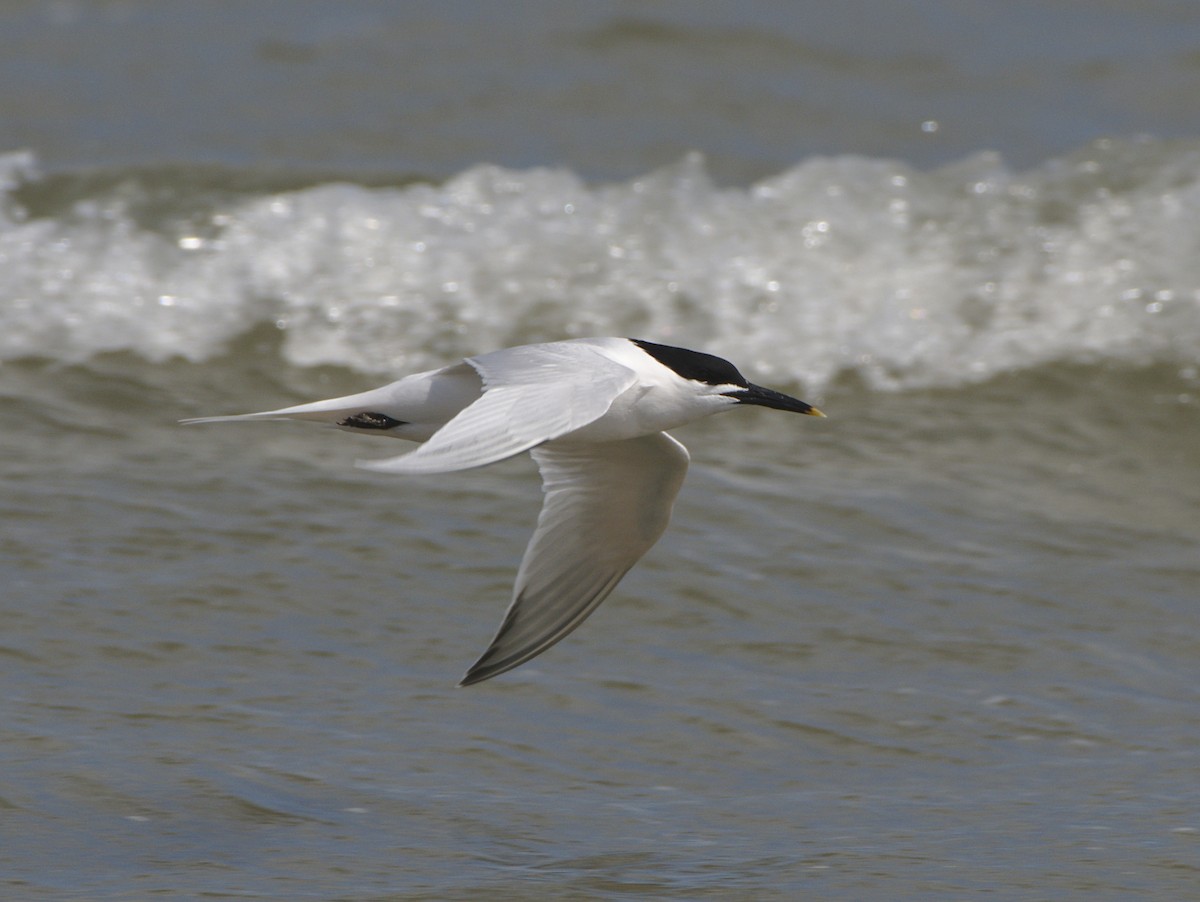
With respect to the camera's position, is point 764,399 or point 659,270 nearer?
point 764,399

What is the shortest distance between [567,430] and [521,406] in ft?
0.55

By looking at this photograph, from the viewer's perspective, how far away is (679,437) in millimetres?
7828

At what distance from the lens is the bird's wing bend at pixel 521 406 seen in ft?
11.2

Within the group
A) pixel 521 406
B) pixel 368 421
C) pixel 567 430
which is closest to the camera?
pixel 567 430

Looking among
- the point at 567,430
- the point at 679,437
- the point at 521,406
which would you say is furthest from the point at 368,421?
the point at 679,437

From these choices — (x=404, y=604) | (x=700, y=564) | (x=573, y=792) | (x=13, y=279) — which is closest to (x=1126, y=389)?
(x=700, y=564)

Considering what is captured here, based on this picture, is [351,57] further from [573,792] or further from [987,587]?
[573,792]

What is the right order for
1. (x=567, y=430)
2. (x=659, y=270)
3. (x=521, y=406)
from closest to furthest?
(x=567, y=430), (x=521, y=406), (x=659, y=270)

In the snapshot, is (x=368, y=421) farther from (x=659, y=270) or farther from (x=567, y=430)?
(x=659, y=270)

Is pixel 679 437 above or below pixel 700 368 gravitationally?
below

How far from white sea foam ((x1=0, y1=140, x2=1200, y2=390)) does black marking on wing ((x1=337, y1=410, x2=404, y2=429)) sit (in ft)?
13.4

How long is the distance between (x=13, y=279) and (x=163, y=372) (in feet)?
3.87

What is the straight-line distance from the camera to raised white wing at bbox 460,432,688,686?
499 cm

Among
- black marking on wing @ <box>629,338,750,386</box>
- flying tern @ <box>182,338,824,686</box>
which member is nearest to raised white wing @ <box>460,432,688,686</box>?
flying tern @ <box>182,338,824,686</box>
